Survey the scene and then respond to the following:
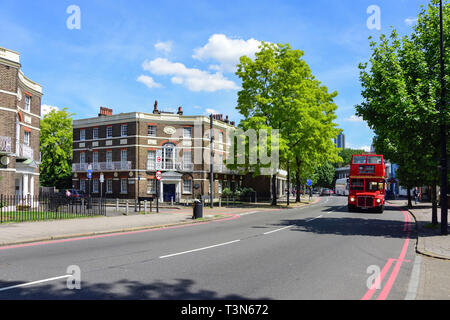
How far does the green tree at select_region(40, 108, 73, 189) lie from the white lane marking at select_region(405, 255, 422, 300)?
5018cm

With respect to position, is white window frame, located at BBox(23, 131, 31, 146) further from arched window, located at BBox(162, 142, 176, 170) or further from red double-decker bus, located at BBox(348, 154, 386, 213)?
red double-decker bus, located at BBox(348, 154, 386, 213)

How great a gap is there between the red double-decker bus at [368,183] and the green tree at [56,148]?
4090 cm

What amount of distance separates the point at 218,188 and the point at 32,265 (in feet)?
124

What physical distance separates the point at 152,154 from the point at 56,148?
1792cm

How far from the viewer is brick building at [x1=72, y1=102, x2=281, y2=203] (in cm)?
4106

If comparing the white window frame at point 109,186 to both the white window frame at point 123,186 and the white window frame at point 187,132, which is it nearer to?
the white window frame at point 123,186

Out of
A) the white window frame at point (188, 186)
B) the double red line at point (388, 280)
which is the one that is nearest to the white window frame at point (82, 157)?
the white window frame at point (188, 186)

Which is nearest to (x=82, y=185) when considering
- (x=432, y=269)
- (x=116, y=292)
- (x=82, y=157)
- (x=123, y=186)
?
(x=82, y=157)

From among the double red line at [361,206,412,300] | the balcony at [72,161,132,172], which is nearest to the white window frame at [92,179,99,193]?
the balcony at [72,161,132,172]

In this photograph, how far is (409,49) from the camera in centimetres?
1470

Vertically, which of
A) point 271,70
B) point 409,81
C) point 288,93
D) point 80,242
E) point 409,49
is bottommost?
point 80,242

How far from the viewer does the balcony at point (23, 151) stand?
2462 cm

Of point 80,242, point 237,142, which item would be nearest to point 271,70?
point 237,142

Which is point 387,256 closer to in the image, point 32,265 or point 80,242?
point 32,265
